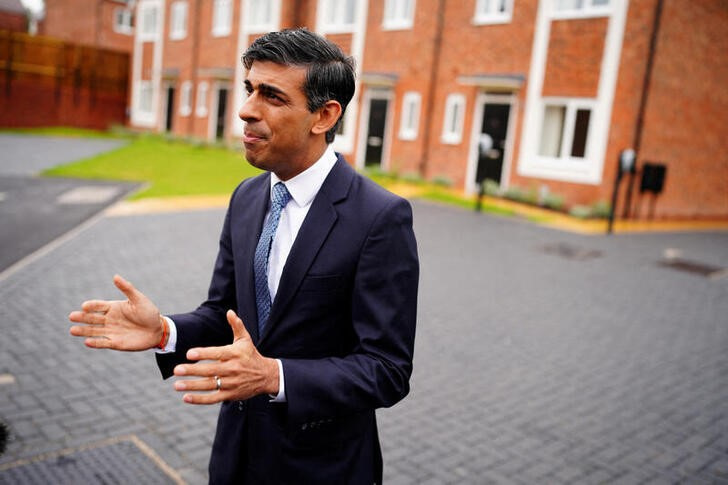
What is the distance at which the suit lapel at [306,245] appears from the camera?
188cm

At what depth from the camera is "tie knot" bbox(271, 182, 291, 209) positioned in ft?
6.65

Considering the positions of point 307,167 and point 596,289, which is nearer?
point 307,167

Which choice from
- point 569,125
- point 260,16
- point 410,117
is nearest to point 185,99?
point 260,16

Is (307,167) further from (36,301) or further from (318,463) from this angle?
(36,301)

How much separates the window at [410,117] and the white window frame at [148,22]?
1900 centimetres

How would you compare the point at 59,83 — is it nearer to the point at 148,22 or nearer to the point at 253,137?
the point at 148,22

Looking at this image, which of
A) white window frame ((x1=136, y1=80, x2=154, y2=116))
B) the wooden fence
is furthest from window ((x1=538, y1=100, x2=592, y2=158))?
the wooden fence

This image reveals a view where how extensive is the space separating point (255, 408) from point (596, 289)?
7.99 m

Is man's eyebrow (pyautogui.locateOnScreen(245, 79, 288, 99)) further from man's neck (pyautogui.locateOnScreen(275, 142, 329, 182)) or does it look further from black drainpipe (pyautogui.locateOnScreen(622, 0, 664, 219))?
black drainpipe (pyautogui.locateOnScreen(622, 0, 664, 219))

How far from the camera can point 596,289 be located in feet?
29.8

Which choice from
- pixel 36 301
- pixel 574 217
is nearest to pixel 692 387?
pixel 36 301

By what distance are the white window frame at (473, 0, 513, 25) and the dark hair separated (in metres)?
17.5

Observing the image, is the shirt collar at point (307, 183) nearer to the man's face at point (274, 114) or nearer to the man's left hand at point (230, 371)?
the man's face at point (274, 114)

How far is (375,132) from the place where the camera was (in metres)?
22.2
